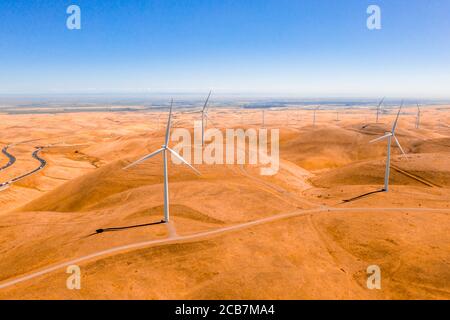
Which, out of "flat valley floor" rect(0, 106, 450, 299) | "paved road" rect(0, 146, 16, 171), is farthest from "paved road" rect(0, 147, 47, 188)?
"flat valley floor" rect(0, 106, 450, 299)

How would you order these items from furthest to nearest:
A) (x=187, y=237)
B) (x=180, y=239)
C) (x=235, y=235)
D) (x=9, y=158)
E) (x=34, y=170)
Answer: (x=9, y=158) < (x=34, y=170) < (x=235, y=235) < (x=187, y=237) < (x=180, y=239)

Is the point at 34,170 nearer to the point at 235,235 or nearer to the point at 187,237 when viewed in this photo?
the point at 187,237

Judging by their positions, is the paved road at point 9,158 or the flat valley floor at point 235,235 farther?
the paved road at point 9,158

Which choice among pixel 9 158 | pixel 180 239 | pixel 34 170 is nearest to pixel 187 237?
pixel 180 239

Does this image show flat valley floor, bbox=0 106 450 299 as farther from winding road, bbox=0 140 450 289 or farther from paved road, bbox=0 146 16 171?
paved road, bbox=0 146 16 171

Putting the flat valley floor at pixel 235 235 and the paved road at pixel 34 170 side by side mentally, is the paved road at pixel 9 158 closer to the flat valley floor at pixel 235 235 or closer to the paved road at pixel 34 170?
the paved road at pixel 34 170

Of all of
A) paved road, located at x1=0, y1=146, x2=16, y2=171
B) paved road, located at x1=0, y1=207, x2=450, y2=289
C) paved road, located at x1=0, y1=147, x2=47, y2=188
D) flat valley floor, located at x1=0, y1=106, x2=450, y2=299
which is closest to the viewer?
flat valley floor, located at x1=0, y1=106, x2=450, y2=299

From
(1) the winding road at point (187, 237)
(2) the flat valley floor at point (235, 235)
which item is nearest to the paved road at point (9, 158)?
(2) the flat valley floor at point (235, 235)

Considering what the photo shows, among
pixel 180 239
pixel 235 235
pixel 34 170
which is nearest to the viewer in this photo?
pixel 180 239

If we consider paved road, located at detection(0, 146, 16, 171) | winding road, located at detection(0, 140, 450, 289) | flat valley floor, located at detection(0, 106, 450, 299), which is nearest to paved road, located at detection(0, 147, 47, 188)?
paved road, located at detection(0, 146, 16, 171)

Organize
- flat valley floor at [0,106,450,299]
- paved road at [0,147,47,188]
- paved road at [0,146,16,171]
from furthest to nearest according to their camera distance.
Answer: paved road at [0,146,16,171], paved road at [0,147,47,188], flat valley floor at [0,106,450,299]

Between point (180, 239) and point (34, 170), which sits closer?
point (180, 239)

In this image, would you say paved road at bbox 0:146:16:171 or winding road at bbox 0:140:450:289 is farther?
paved road at bbox 0:146:16:171
